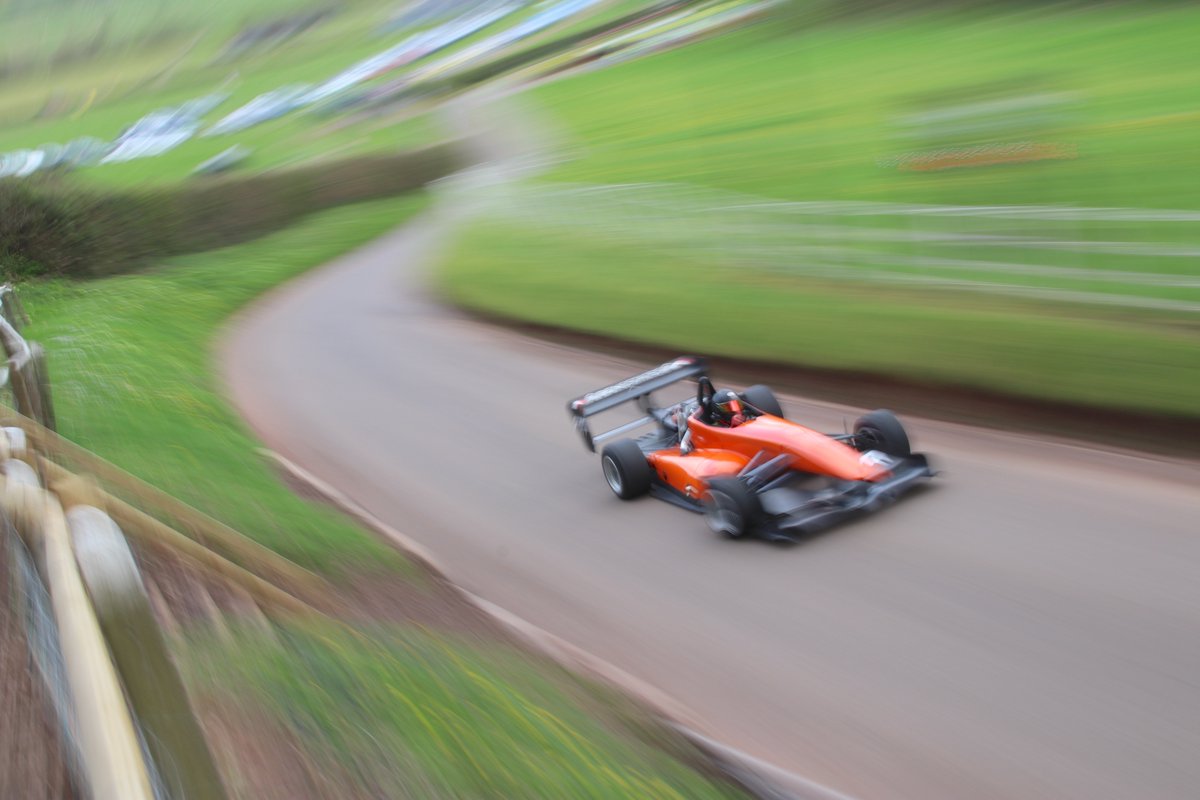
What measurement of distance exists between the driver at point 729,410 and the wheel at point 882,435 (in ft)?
3.15

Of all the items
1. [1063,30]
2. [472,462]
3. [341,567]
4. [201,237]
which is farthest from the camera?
[201,237]

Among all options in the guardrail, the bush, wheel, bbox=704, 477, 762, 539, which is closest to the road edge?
wheel, bbox=704, 477, 762, 539

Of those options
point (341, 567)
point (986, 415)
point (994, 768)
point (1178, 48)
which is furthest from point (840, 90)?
point (994, 768)

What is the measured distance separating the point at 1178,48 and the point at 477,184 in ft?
52.4

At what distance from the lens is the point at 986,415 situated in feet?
29.6

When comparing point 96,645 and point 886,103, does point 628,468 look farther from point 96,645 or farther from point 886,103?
point 886,103

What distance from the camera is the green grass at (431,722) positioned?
151 inches

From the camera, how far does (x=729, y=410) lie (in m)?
8.69

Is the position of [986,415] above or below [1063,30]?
below

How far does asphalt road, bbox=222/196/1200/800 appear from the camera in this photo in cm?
485

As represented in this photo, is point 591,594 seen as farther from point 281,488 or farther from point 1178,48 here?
point 1178,48

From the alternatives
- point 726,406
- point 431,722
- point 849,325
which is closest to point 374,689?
point 431,722

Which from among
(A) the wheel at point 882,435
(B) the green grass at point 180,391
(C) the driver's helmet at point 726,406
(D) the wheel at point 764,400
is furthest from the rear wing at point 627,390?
(B) the green grass at point 180,391

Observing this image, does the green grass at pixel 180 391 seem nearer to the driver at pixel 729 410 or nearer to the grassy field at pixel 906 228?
the driver at pixel 729 410
